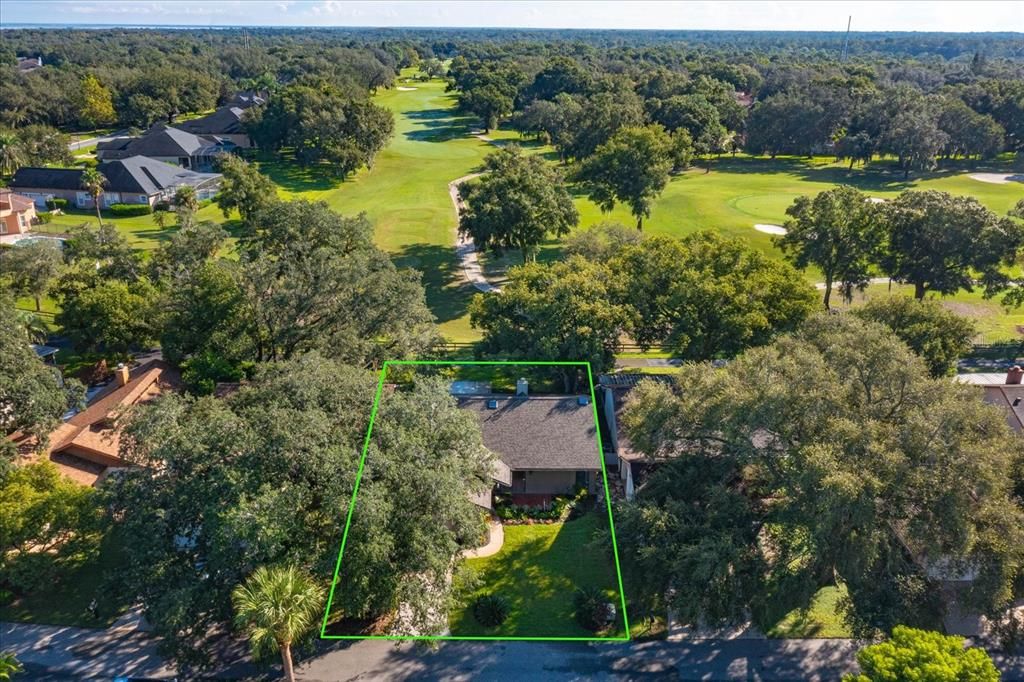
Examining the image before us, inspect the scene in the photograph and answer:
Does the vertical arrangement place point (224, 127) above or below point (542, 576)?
above

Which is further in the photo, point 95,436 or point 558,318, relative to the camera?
point 558,318

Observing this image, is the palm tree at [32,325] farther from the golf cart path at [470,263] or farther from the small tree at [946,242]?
the small tree at [946,242]

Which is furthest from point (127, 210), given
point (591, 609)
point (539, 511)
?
point (591, 609)

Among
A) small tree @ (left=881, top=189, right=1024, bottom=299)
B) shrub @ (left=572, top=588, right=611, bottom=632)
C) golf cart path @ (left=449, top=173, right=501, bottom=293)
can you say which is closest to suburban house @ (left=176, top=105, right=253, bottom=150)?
golf cart path @ (left=449, top=173, right=501, bottom=293)

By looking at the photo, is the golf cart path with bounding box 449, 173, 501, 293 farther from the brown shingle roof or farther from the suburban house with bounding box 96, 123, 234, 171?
the suburban house with bounding box 96, 123, 234, 171

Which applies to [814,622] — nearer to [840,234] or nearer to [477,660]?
[477,660]
